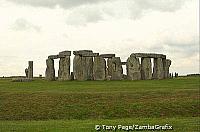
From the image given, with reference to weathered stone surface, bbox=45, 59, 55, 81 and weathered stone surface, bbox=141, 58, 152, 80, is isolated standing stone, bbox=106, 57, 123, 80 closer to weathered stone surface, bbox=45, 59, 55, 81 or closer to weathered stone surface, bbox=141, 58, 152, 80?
weathered stone surface, bbox=141, 58, 152, 80

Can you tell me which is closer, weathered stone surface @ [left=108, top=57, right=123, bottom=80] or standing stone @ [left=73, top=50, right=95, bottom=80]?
standing stone @ [left=73, top=50, right=95, bottom=80]

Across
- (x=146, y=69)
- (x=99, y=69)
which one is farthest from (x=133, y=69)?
(x=99, y=69)

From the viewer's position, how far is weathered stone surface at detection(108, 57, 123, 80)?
4753cm

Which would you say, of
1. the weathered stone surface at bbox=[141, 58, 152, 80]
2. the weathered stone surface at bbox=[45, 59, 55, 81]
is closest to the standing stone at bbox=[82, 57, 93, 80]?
the weathered stone surface at bbox=[45, 59, 55, 81]

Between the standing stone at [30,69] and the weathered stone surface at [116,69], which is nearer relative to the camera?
the weathered stone surface at [116,69]

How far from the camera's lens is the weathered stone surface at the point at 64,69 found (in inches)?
1828

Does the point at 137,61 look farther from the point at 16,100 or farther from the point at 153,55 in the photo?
the point at 16,100

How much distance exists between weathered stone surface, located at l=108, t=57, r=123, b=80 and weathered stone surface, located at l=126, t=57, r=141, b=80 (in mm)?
1123

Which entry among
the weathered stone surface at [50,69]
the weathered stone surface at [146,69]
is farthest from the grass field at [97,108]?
the weathered stone surface at [50,69]

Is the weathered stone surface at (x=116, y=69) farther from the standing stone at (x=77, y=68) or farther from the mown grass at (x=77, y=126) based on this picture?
the mown grass at (x=77, y=126)

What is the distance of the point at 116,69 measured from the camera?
4806cm

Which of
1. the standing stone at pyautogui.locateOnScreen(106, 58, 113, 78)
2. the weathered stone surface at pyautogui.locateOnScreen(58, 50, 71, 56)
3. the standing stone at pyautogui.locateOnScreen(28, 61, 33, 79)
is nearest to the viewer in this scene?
the weathered stone surface at pyautogui.locateOnScreen(58, 50, 71, 56)

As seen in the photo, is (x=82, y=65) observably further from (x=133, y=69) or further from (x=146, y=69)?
(x=146, y=69)

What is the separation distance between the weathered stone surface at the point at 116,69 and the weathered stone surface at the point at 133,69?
112 cm
